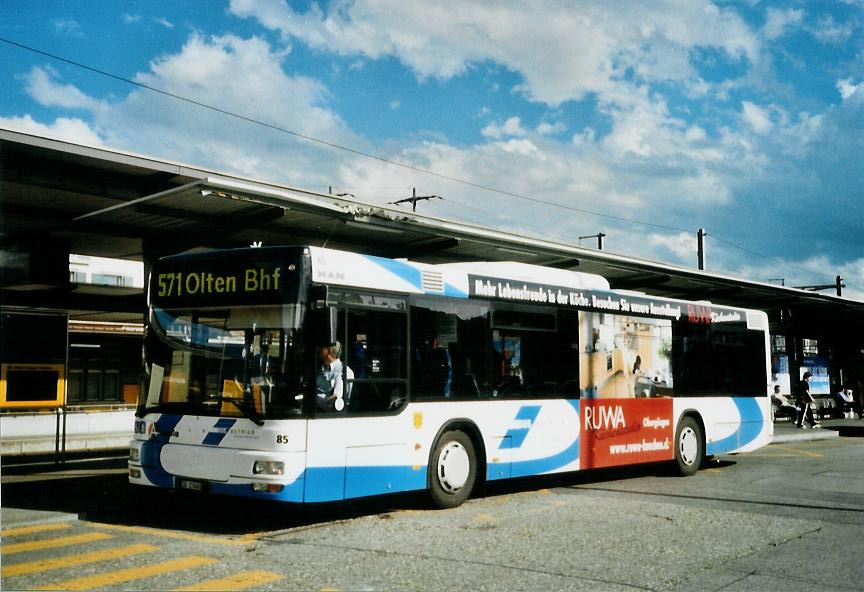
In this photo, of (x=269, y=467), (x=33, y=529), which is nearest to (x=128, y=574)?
(x=269, y=467)

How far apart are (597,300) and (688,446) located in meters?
3.40

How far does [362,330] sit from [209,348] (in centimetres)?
160

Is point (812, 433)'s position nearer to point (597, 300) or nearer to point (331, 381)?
point (597, 300)

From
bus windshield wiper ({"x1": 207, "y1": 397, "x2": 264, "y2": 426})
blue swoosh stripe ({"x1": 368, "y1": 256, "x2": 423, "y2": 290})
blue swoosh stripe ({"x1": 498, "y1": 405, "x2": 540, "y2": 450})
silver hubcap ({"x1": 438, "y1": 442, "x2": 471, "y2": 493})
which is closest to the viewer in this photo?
bus windshield wiper ({"x1": 207, "y1": 397, "x2": 264, "y2": 426})

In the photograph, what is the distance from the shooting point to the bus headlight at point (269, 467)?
8.40 metres

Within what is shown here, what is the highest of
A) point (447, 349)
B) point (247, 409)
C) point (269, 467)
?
point (447, 349)

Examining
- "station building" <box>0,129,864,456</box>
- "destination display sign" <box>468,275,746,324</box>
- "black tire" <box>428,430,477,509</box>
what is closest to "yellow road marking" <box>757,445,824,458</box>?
"station building" <box>0,129,864,456</box>

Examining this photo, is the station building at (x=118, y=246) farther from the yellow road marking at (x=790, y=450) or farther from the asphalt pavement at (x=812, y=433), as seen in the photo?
the yellow road marking at (x=790, y=450)

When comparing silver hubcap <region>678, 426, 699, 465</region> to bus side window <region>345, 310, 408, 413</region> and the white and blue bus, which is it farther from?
bus side window <region>345, 310, 408, 413</region>

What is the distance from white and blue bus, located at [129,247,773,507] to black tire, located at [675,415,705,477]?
38.2 inches

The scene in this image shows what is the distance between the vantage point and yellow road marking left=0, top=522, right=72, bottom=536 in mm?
8609

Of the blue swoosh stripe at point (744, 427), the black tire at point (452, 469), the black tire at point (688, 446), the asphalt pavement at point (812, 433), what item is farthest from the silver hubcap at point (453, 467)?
the asphalt pavement at point (812, 433)

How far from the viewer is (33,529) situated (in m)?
8.85

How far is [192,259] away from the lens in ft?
31.0
